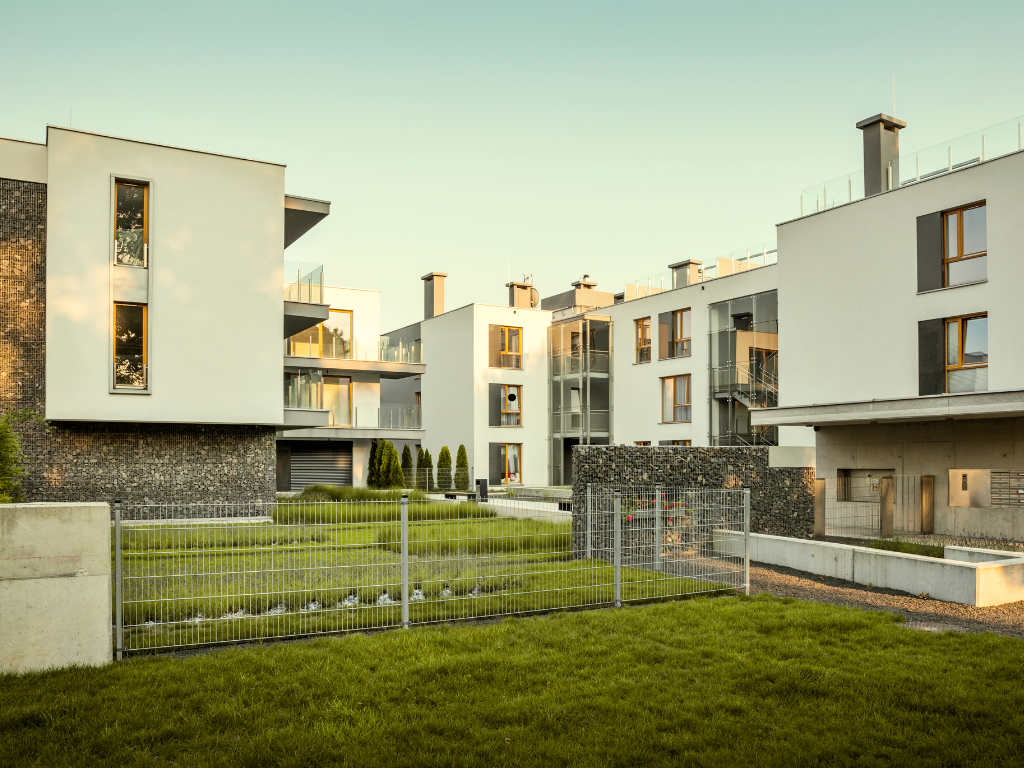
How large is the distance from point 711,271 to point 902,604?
2197cm

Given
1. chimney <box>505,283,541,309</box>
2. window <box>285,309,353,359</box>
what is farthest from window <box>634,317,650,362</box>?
window <box>285,309,353,359</box>

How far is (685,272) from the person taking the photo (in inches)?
1260

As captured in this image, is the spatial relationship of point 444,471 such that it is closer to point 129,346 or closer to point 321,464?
point 321,464

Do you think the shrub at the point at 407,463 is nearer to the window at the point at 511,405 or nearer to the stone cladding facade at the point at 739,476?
the window at the point at 511,405

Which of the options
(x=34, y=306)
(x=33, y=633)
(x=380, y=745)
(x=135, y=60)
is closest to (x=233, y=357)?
(x=34, y=306)

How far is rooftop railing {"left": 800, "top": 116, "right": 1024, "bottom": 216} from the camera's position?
1723 cm

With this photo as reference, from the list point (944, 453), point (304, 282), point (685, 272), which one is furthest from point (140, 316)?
point (685, 272)

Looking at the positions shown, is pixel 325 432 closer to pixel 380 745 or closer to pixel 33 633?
pixel 33 633

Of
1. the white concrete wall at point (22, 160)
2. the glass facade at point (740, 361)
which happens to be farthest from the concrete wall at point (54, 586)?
the glass facade at point (740, 361)

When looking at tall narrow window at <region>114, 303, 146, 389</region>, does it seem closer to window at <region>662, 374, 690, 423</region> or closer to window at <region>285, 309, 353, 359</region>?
window at <region>285, 309, 353, 359</region>

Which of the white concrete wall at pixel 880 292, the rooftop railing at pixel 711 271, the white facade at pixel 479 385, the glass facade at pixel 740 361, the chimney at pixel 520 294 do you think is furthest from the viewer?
the chimney at pixel 520 294

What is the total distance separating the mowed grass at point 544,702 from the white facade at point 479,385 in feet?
87.8

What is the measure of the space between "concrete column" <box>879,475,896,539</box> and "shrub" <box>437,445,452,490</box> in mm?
18304

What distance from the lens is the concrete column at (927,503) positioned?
674 inches
